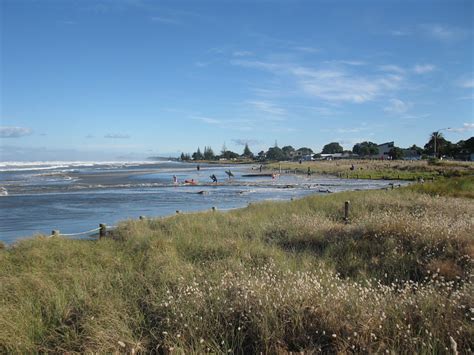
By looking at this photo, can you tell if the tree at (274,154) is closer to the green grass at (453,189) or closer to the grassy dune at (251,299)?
the green grass at (453,189)

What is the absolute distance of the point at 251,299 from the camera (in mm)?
5504

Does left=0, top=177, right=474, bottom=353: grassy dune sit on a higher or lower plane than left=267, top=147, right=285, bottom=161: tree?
lower

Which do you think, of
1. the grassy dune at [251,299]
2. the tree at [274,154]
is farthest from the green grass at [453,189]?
the tree at [274,154]

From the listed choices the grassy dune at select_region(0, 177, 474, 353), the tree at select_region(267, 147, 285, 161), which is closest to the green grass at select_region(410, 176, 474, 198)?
the grassy dune at select_region(0, 177, 474, 353)

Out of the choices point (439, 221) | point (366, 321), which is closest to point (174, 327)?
point (366, 321)

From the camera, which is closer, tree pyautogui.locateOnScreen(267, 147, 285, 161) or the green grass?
the green grass

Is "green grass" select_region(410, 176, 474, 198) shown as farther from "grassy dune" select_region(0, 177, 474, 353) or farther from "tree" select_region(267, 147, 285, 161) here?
"tree" select_region(267, 147, 285, 161)

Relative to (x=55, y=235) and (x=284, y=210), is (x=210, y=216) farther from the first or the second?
(x=55, y=235)

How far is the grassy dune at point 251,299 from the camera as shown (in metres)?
4.91

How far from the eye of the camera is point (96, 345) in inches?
192

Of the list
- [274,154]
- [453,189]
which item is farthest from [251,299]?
[274,154]

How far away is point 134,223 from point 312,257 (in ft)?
28.5

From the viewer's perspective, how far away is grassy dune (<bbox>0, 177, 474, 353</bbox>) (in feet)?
16.1

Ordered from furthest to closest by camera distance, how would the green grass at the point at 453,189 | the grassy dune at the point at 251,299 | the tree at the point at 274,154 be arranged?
the tree at the point at 274,154 → the green grass at the point at 453,189 → the grassy dune at the point at 251,299
